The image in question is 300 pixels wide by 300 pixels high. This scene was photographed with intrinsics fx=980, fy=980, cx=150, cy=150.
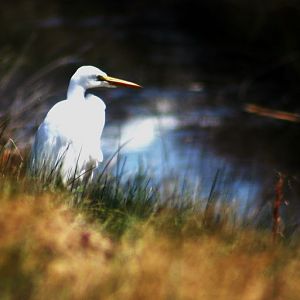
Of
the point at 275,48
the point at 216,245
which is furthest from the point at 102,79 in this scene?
the point at 275,48

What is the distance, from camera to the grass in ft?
9.72

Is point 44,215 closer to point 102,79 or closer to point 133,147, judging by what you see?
point 102,79

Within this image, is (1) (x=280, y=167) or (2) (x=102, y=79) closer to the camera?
→ (2) (x=102, y=79)

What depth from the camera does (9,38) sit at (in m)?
12.0

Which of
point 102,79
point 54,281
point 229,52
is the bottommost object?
point 54,281

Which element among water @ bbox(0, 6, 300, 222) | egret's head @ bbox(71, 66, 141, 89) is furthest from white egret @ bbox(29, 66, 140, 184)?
water @ bbox(0, 6, 300, 222)

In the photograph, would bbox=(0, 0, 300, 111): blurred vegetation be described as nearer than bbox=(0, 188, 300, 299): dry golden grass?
No

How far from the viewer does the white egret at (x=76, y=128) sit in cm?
520

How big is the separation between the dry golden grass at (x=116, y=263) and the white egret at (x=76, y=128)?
58.2 inches

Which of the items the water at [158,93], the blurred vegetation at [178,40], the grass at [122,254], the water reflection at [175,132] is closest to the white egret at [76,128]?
the grass at [122,254]

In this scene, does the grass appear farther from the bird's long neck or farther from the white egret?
the bird's long neck

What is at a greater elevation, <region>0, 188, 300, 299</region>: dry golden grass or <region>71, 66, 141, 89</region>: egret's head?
<region>71, 66, 141, 89</region>: egret's head

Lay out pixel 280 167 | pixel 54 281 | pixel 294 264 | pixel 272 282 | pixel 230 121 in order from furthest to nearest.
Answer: pixel 230 121 → pixel 280 167 → pixel 294 264 → pixel 272 282 → pixel 54 281

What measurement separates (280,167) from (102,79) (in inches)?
155
